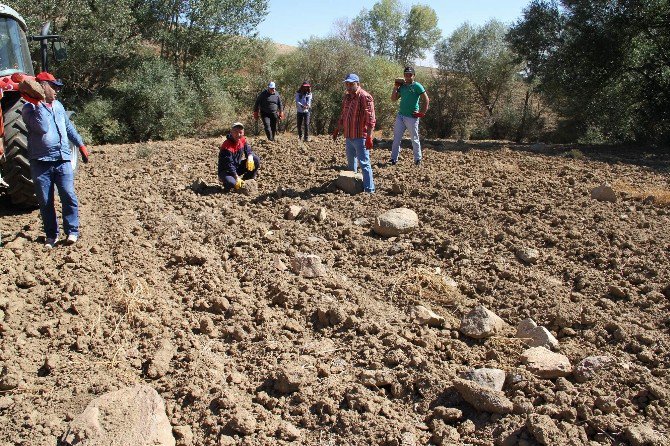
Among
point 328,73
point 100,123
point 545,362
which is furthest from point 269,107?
point 328,73

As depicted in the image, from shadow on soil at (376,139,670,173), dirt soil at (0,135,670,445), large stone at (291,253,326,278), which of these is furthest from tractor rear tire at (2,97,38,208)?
shadow on soil at (376,139,670,173)

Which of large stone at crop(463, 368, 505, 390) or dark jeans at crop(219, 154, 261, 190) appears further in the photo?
dark jeans at crop(219, 154, 261, 190)

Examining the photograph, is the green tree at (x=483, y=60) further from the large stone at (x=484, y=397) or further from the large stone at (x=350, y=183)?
→ the large stone at (x=484, y=397)

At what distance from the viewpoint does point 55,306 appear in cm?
430

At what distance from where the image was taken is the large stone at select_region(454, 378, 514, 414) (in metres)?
3.22

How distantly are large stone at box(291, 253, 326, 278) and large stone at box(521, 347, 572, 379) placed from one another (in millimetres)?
1977

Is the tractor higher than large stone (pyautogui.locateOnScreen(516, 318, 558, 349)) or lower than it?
higher

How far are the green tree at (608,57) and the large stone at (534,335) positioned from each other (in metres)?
10.8

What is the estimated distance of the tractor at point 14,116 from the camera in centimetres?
579

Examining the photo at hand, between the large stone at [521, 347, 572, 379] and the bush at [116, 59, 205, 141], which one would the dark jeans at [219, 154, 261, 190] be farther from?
the bush at [116, 59, 205, 141]

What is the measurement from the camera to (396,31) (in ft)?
120

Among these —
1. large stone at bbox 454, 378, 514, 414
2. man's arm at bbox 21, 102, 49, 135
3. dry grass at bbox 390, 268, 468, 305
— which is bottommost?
large stone at bbox 454, 378, 514, 414

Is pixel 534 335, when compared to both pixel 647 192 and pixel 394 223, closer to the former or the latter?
pixel 394 223

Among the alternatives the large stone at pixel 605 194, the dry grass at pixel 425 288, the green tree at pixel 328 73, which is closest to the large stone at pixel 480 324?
the dry grass at pixel 425 288
